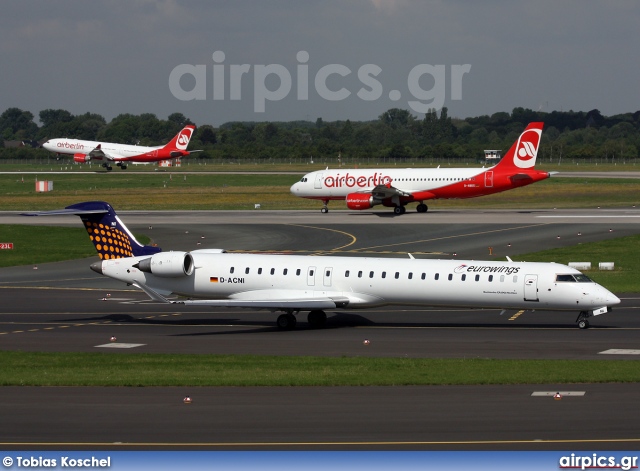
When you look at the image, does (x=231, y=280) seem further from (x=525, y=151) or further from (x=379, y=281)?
(x=525, y=151)

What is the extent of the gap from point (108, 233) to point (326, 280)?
28.7 ft

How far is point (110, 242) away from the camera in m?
38.1

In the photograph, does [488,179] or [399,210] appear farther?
[399,210]

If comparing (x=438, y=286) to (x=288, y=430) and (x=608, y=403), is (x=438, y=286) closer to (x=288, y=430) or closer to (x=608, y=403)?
(x=608, y=403)

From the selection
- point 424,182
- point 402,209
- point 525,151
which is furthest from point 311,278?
point 424,182

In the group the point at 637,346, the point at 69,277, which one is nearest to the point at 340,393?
the point at 637,346

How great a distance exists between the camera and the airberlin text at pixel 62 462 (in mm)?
16953

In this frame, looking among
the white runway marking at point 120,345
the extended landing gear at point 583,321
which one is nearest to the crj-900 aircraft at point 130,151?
the white runway marking at point 120,345

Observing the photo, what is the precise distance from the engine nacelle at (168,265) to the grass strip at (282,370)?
21.7 feet

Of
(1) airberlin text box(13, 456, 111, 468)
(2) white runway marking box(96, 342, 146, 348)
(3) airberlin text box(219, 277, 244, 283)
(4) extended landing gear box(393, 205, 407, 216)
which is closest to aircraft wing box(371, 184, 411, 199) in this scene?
(4) extended landing gear box(393, 205, 407, 216)

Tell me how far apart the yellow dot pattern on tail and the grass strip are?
8.21 metres

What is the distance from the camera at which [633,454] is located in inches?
708

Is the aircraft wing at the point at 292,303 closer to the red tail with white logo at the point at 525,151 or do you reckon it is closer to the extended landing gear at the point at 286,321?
the extended landing gear at the point at 286,321

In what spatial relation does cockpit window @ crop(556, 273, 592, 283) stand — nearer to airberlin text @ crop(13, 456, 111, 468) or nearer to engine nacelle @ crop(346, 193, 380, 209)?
airberlin text @ crop(13, 456, 111, 468)
